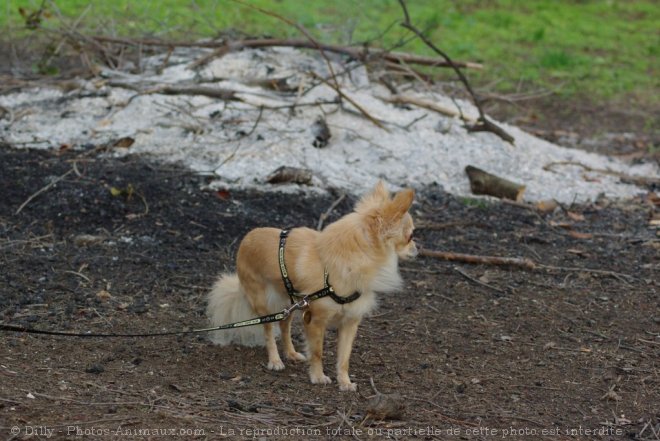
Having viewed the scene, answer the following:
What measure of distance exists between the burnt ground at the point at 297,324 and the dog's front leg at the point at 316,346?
0.33ft

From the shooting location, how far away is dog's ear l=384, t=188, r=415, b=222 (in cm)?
491

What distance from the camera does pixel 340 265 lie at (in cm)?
508

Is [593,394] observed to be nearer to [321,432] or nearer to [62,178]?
[321,432]

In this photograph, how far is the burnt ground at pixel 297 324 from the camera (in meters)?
4.59

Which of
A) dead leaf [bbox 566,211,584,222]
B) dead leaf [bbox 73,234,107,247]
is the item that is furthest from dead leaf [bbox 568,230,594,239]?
dead leaf [bbox 73,234,107,247]

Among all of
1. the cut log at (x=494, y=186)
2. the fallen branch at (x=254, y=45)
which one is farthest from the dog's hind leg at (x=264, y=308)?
the fallen branch at (x=254, y=45)

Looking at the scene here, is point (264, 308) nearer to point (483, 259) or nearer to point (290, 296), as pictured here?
point (290, 296)

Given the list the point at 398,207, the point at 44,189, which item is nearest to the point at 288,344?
the point at 398,207

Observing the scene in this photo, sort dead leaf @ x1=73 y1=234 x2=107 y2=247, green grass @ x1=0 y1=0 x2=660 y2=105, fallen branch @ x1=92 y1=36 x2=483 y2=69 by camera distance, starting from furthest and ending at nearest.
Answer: green grass @ x1=0 y1=0 x2=660 y2=105 → fallen branch @ x1=92 y1=36 x2=483 y2=69 → dead leaf @ x1=73 y1=234 x2=107 y2=247

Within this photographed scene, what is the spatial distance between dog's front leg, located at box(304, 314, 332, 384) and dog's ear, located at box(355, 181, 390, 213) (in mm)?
668

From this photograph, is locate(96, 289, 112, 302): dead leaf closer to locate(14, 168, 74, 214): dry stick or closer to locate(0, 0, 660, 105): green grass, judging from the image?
locate(14, 168, 74, 214): dry stick

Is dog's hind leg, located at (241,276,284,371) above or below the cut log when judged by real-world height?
above

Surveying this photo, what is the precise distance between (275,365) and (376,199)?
122 cm

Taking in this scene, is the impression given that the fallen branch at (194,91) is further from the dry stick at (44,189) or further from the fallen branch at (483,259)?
the fallen branch at (483,259)
